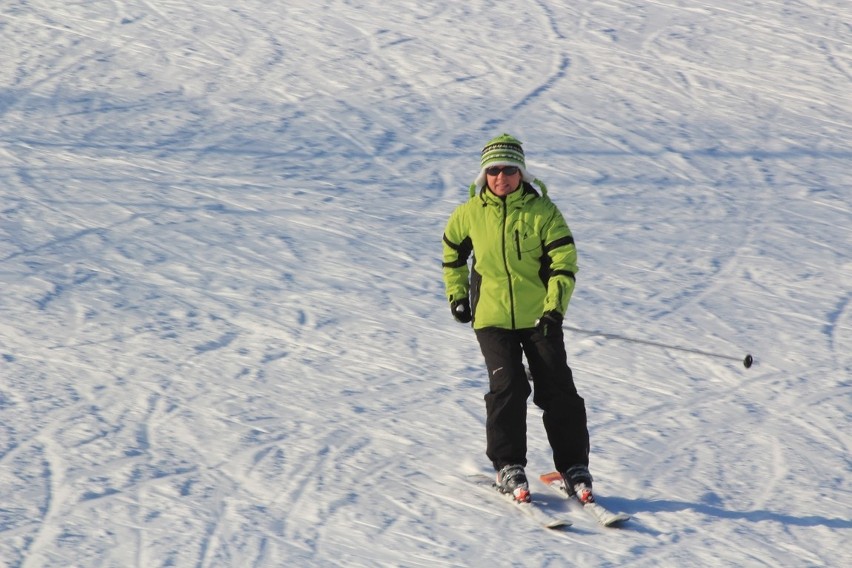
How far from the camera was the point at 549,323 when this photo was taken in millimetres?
4586

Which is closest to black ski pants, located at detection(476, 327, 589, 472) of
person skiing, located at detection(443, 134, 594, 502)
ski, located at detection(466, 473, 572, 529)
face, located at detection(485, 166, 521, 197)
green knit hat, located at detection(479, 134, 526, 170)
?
person skiing, located at detection(443, 134, 594, 502)

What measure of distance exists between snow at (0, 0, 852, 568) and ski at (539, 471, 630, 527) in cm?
6

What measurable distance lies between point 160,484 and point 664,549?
2.02 meters

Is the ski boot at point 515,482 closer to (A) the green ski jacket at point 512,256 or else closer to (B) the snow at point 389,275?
(B) the snow at point 389,275

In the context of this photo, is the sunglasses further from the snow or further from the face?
the snow

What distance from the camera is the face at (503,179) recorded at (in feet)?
15.2

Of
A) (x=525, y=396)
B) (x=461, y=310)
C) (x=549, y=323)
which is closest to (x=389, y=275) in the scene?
(x=461, y=310)

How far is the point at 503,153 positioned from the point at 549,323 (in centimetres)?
68

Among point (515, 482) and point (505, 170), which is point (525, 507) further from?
point (505, 170)

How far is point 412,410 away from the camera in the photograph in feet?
19.6

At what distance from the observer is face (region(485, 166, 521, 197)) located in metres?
4.64

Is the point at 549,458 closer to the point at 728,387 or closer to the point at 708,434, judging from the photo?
the point at 708,434

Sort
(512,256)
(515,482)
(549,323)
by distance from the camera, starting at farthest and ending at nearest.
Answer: (515,482) → (512,256) → (549,323)

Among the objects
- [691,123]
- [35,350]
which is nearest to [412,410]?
[35,350]
